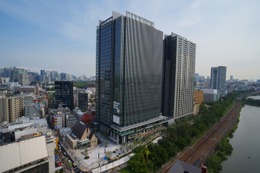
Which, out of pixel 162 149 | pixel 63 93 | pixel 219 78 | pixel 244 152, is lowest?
pixel 244 152

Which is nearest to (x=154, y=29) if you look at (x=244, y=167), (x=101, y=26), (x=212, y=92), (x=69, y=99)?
(x=101, y=26)

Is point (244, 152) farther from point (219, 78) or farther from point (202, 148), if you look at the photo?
point (219, 78)

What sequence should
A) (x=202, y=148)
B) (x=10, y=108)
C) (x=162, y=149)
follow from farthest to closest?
(x=10, y=108)
(x=202, y=148)
(x=162, y=149)

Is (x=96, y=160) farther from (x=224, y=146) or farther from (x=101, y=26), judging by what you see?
(x=101, y=26)

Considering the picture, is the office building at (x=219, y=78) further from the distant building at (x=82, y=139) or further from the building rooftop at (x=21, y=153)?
the building rooftop at (x=21, y=153)

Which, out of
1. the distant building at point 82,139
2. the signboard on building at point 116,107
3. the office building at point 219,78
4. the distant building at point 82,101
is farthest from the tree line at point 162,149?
the office building at point 219,78

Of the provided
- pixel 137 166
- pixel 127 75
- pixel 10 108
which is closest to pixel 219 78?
pixel 127 75

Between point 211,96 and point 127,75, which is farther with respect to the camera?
point 211,96
